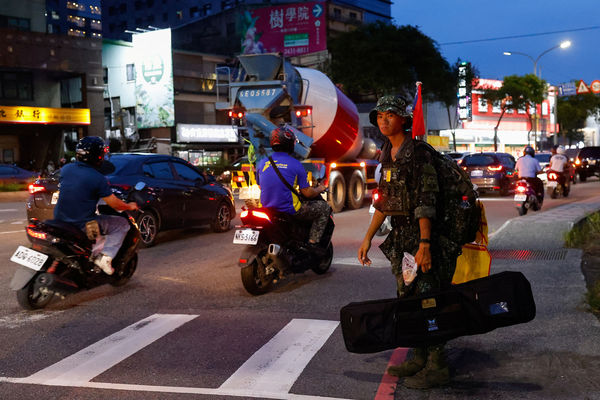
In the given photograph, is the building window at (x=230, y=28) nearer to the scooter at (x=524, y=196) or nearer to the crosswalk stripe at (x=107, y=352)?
the scooter at (x=524, y=196)

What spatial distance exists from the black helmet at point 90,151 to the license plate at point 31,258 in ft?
3.68

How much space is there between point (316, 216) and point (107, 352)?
11.2ft

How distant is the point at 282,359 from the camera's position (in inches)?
203

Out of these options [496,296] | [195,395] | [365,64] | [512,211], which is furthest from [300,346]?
[365,64]

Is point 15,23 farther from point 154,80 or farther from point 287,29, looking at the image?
point 287,29

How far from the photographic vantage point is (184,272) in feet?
30.0

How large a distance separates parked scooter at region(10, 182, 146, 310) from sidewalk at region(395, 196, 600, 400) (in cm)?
395

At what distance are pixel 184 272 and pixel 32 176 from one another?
2334 cm

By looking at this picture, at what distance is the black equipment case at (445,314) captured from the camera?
13.6 feet

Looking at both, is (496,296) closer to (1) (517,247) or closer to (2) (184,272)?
(2) (184,272)

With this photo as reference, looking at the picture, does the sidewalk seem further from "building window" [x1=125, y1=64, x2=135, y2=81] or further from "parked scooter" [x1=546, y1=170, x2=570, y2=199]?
"building window" [x1=125, y1=64, x2=135, y2=81]

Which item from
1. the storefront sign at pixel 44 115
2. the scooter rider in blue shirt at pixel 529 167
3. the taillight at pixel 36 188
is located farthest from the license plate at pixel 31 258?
the storefront sign at pixel 44 115

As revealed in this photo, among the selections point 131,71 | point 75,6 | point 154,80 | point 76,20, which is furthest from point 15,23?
point 75,6

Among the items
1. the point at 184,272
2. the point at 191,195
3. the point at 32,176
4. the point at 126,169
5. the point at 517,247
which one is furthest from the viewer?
the point at 32,176
